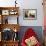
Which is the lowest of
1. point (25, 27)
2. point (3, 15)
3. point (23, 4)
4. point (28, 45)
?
point (28, 45)

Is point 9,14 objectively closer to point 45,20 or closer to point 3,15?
point 3,15

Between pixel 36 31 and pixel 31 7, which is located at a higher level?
pixel 31 7

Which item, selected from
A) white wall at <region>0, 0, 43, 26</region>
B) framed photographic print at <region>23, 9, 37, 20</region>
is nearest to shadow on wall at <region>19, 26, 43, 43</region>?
white wall at <region>0, 0, 43, 26</region>

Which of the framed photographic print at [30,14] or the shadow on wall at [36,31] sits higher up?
the framed photographic print at [30,14]

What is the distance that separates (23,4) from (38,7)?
0.55 metres

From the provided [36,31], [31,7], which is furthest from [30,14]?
[36,31]

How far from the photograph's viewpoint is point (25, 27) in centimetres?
542

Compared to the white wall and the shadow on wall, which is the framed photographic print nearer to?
the white wall

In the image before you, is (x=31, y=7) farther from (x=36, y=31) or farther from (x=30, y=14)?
(x=36, y=31)

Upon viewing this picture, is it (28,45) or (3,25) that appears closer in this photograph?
(28,45)

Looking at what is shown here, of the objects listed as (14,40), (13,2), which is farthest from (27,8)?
(14,40)

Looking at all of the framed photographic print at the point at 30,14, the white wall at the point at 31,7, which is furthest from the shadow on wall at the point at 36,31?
the framed photographic print at the point at 30,14

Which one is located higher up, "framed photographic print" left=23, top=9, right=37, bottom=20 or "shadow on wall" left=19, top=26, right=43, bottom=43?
"framed photographic print" left=23, top=9, right=37, bottom=20

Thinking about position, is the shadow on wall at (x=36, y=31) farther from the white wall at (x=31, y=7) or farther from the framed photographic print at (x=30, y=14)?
the framed photographic print at (x=30, y=14)
